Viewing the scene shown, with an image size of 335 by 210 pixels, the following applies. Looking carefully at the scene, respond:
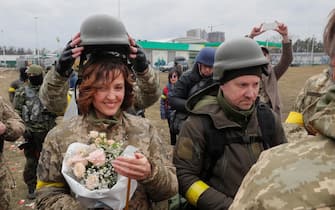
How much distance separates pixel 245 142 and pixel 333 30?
1.20 meters

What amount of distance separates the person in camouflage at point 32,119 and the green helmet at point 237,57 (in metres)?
4.09

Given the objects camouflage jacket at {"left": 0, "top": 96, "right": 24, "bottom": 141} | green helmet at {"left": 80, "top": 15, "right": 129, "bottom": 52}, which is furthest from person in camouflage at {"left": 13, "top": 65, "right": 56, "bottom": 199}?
green helmet at {"left": 80, "top": 15, "right": 129, "bottom": 52}

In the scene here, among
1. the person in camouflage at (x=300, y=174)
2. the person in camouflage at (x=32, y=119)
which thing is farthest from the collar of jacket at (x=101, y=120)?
the person in camouflage at (x=32, y=119)

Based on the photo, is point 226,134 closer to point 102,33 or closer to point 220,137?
point 220,137

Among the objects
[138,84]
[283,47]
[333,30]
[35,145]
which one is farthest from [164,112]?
[333,30]

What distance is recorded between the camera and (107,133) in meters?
2.18

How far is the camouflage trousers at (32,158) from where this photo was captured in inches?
229

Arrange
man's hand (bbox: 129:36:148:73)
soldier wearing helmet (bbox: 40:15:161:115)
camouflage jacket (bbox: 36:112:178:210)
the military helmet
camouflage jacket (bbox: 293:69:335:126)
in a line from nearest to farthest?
camouflage jacket (bbox: 36:112:178:210)
soldier wearing helmet (bbox: 40:15:161:115)
man's hand (bbox: 129:36:148:73)
camouflage jacket (bbox: 293:69:335:126)
the military helmet

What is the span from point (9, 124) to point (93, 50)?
6.13 ft

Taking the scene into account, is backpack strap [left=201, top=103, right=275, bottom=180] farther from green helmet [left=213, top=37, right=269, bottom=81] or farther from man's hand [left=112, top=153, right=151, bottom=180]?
man's hand [left=112, top=153, right=151, bottom=180]

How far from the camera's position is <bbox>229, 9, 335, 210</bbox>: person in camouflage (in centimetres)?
91

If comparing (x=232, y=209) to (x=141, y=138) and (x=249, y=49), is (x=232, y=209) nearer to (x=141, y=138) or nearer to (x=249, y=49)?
(x=141, y=138)

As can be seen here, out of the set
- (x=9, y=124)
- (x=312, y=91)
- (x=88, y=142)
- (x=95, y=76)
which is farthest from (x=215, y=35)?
(x=88, y=142)

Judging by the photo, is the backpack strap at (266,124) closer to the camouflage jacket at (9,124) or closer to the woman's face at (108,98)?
the woman's face at (108,98)
